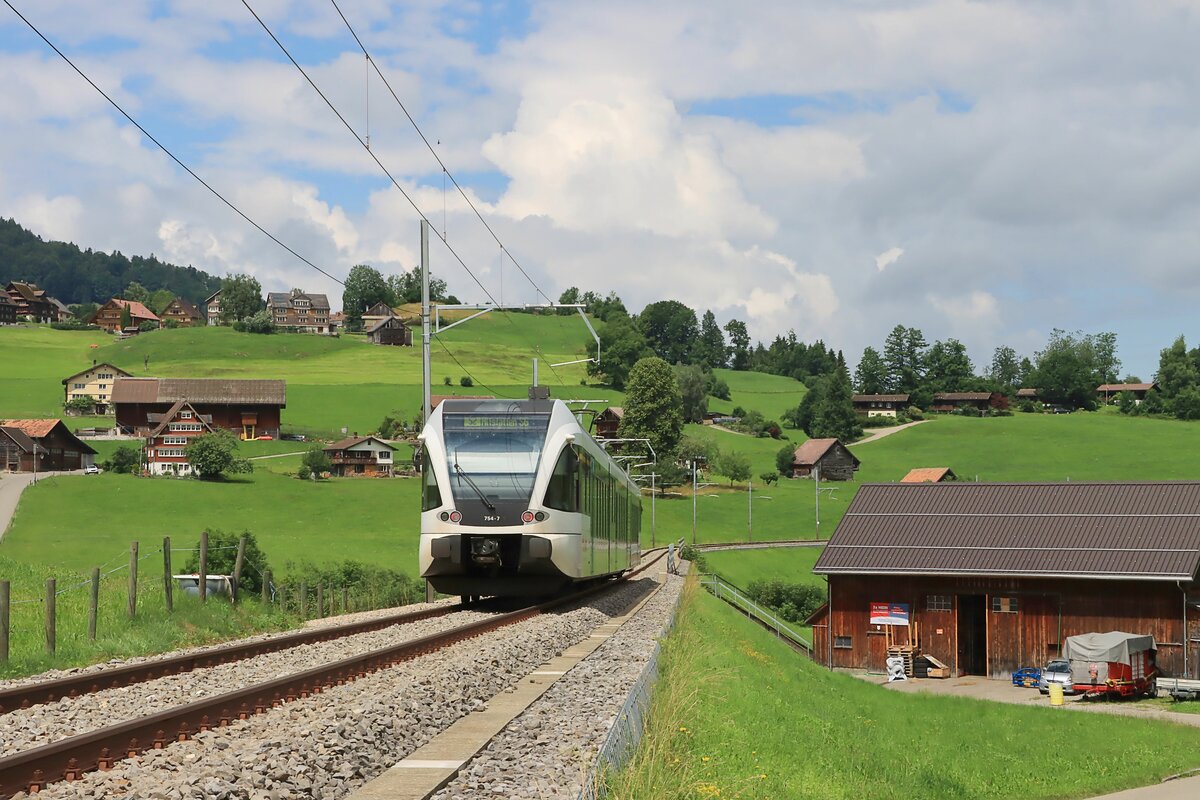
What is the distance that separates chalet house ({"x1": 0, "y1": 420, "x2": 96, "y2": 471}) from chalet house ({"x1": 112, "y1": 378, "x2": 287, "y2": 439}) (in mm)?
18403

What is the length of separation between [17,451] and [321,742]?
103228mm

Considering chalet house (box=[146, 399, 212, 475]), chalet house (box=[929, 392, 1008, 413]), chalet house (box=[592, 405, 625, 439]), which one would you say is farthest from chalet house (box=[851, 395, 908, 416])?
chalet house (box=[146, 399, 212, 475])

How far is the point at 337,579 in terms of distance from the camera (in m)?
46.4

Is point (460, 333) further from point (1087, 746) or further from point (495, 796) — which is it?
point (495, 796)

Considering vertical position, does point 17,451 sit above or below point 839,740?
above

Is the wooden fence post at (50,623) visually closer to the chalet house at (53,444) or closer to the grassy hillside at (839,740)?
the grassy hillside at (839,740)

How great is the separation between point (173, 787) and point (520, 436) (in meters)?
15.7

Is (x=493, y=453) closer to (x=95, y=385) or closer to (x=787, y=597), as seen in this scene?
(x=787, y=597)

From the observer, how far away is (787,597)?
238ft

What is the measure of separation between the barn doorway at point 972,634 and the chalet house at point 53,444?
7768cm

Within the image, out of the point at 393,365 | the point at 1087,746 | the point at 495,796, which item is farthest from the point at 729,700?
the point at 393,365

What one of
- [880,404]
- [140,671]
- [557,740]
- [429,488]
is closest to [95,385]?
[880,404]

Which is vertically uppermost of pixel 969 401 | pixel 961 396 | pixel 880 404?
pixel 961 396


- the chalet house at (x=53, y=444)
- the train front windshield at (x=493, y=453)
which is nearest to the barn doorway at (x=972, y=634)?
the train front windshield at (x=493, y=453)
